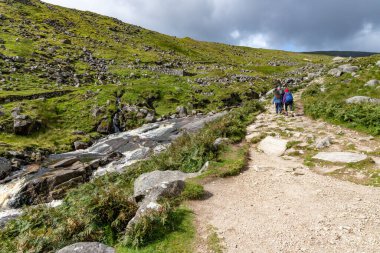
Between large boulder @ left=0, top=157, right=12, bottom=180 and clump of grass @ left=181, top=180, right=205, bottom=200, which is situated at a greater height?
clump of grass @ left=181, top=180, right=205, bottom=200

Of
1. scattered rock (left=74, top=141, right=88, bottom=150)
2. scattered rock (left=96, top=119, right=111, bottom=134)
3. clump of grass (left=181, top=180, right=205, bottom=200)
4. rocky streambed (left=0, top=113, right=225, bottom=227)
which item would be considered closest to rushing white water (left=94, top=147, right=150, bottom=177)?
rocky streambed (left=0, top=113, right=225, bottom=227)

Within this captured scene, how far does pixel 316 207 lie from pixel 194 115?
41786 mm

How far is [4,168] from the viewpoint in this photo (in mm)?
31562

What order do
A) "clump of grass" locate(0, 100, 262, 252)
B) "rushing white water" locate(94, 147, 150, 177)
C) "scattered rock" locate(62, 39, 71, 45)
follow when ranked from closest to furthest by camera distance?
"clump of grass" locate(0, 100, 262, 252), "rushing white water" locate(94, 147, 150, 177), "scattered rock" locate(62, 39, 71, 45)

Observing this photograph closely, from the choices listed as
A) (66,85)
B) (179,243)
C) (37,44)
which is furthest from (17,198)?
(37,44)

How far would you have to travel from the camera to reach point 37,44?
313 ft

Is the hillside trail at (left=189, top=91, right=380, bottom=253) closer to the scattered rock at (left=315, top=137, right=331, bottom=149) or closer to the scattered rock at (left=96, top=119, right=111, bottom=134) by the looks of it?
the scattered rock at (left=315, top=137, right=331, bottom=149)

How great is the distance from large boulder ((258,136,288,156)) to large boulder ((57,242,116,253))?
45.1 ft

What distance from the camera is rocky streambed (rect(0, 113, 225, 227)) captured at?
24.2 metres

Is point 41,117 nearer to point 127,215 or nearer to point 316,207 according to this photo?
point 127,215

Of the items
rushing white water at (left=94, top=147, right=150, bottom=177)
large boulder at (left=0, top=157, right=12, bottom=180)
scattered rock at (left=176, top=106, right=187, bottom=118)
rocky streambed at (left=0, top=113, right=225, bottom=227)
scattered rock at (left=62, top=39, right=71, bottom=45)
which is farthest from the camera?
scattered rock at (left=62, top=39, right=71, bottom=45)

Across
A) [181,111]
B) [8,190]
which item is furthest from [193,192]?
[181,111]

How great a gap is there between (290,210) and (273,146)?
9.88 m

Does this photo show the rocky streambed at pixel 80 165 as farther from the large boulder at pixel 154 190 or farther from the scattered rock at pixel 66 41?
the scattered rock at pixel 66 41
